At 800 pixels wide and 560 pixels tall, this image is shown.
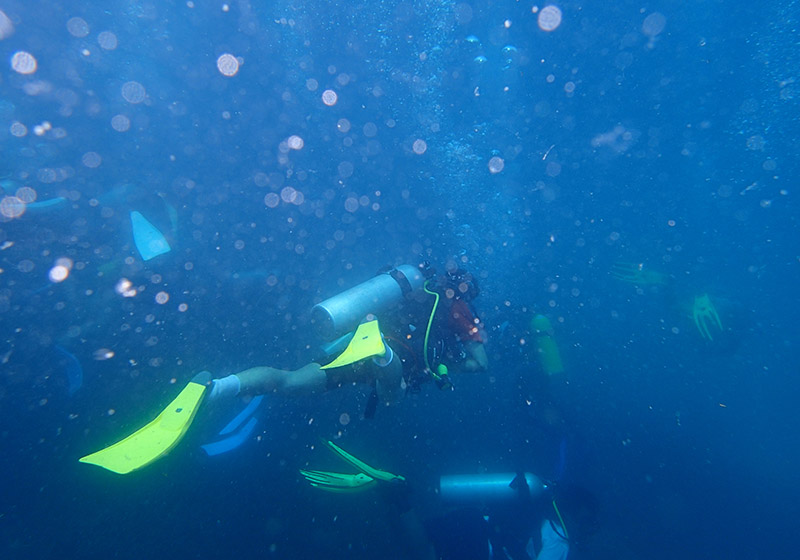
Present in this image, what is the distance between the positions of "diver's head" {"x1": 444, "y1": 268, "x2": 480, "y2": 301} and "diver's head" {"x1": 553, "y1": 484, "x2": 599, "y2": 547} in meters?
3.91

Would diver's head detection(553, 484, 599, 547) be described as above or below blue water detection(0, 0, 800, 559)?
below

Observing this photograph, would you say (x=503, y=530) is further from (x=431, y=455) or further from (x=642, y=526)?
(x=642, y=526)

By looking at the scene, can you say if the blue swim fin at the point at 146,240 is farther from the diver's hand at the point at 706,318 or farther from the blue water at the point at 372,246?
the diver's hand at the point at 706,318

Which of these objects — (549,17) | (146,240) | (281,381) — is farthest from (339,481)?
(549,17)

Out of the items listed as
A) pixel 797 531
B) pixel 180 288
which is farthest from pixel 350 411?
pixel 797 531

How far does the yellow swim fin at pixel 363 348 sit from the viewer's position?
326 centimetres

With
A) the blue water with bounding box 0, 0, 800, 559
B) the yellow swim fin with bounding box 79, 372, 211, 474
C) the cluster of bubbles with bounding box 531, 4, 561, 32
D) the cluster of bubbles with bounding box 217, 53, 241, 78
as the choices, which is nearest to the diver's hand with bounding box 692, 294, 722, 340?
the blue water with bounding box 0, 0, 800, 559

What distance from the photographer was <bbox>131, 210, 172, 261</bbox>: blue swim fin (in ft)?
22.6

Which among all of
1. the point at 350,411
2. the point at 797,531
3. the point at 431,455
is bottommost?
the point at 797,531

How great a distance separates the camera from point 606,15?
12.6 m

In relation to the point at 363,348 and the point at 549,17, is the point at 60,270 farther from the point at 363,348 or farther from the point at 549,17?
the point at 549,17

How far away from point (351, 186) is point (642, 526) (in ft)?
45.4

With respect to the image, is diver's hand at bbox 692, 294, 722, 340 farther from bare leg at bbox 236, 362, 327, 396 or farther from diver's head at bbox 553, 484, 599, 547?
bare leg at bbox 236, 362, 327, 396

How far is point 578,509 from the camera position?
5.66 m
